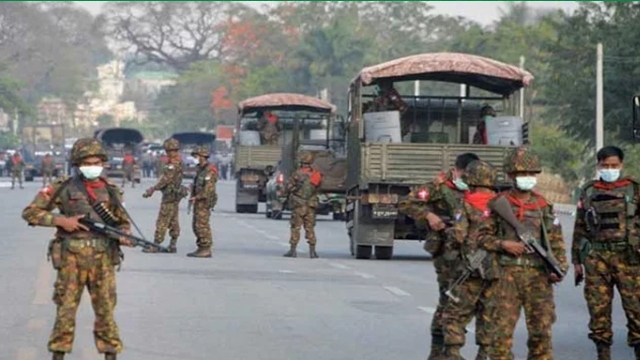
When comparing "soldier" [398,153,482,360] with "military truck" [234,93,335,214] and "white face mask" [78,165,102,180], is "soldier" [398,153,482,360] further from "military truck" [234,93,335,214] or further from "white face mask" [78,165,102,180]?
"military truck" [234,93,335,214]

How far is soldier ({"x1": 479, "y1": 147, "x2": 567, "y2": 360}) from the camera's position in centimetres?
1214

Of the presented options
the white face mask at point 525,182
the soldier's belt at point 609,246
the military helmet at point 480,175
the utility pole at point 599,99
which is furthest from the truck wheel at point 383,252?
the utility pole at point 599,99

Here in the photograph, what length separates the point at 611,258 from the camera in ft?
44.4

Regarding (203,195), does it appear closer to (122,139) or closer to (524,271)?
(524,271)

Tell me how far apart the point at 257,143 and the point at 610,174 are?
112ft

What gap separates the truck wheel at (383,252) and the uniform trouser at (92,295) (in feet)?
48.4

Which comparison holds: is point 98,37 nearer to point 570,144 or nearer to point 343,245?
point 570,144

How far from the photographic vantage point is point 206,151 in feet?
85.9

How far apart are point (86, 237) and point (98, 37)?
443 feet

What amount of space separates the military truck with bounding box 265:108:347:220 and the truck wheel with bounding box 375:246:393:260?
11.3 ft

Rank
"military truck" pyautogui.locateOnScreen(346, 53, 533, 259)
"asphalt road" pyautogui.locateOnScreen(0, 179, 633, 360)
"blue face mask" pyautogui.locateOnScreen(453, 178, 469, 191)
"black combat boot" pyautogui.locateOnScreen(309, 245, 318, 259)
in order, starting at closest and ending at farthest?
"blue face mask" pyautogui.locateOnScreen(453, 178, 469, 191) < "asphalt road" pyautogui.locateOnScreen(0, 179, 633, 360) < "military truck" pyautogui.locateOnScreen(346, 53, 533, 259) < "black combat boot" pyautogui.locateOnScreen(309, 245, 318, 259)

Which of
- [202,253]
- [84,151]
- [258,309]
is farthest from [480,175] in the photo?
[202,253]

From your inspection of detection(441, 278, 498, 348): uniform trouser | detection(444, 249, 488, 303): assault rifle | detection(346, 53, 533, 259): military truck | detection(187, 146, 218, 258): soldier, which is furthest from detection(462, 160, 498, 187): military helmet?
detection(187, 146, 218, 258): soldier

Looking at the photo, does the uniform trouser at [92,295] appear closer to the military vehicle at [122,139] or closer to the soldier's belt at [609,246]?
the soldier's belt at [609,246]
